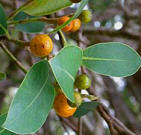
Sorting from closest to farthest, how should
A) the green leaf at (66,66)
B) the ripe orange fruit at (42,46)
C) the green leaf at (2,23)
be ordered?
the green leaf at (66,66) → the ripe orange fruit at (42,46) → the green leaf at (2,23)

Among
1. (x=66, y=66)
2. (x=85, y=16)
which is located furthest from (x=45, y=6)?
(x=66, y=66)

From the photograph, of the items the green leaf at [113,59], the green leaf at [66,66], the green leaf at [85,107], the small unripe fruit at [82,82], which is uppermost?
the green leaf at [66,66]

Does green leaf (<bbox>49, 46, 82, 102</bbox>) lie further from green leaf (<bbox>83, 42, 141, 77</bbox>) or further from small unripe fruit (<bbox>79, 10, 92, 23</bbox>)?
small unripe fruit (<bbox>79, 10, 92, 23</bbox>)

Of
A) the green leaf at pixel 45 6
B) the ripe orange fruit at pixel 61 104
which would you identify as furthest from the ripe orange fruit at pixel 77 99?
the green leaf at pixel 45 6

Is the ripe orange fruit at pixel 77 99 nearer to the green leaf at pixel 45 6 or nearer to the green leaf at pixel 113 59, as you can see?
the green leaf at pixel 113 59

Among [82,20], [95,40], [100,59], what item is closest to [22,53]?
[95,40]

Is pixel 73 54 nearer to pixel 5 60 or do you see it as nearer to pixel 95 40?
pixel 95 40

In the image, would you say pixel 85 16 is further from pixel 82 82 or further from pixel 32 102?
pixel 32 102
